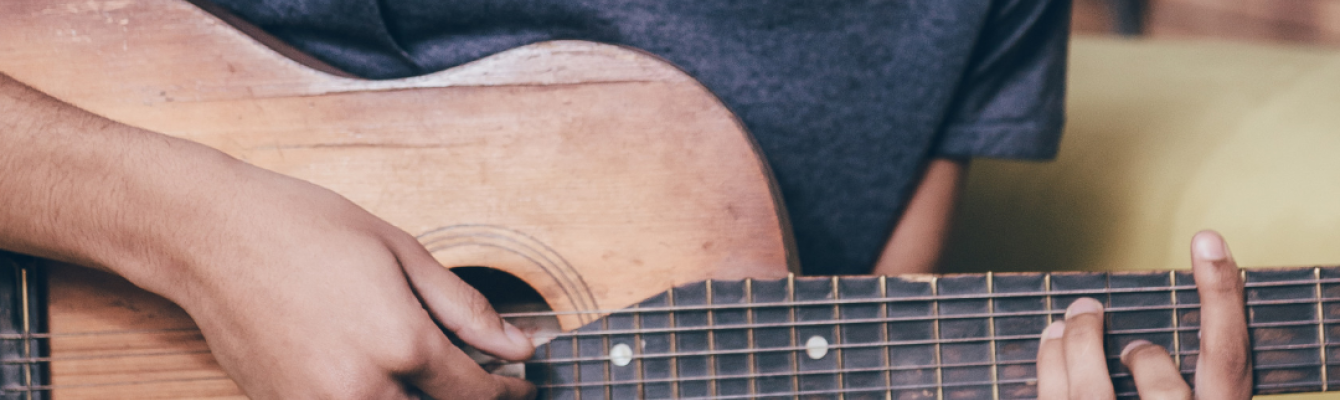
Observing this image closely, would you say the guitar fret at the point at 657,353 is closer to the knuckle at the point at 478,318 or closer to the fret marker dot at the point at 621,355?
the fret marker dot at the point at 621,355

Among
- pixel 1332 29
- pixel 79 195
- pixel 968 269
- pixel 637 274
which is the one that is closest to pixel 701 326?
pixel 637 274

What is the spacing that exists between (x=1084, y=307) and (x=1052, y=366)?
2.2 inches

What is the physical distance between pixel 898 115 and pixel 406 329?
0.54m

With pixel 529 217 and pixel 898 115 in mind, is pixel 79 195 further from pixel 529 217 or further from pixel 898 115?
pixel 898 115

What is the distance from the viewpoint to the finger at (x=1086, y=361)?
616 mm

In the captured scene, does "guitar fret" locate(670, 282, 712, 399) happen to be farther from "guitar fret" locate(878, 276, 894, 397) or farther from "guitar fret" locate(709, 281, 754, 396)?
"guitar fret" locate(878, 276, 894, 397)

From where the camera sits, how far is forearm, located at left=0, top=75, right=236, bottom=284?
572 mm

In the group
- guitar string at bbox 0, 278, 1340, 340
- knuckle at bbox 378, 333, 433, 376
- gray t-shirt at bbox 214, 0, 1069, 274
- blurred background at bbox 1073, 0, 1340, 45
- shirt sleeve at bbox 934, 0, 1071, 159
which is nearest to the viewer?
knuckle at bbox 378, 333, 433, 376

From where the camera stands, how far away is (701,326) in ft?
2.08

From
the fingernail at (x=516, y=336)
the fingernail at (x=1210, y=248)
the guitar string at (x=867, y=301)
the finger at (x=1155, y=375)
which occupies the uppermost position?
the fingernail at (x=1210, y=248)

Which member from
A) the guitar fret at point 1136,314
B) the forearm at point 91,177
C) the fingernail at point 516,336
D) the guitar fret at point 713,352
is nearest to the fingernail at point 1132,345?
the guitar fret at point 1136,314

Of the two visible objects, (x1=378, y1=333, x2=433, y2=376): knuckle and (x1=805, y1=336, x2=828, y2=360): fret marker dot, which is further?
(x1=805, y1=336, x2=828, y2=360): fret marker dot

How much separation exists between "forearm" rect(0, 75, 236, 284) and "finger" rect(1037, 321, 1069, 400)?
0.65 meters

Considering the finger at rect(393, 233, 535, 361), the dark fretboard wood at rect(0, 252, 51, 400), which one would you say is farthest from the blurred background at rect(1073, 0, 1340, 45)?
the dark fretboard wood at rect(0, 252, 51, 400)
